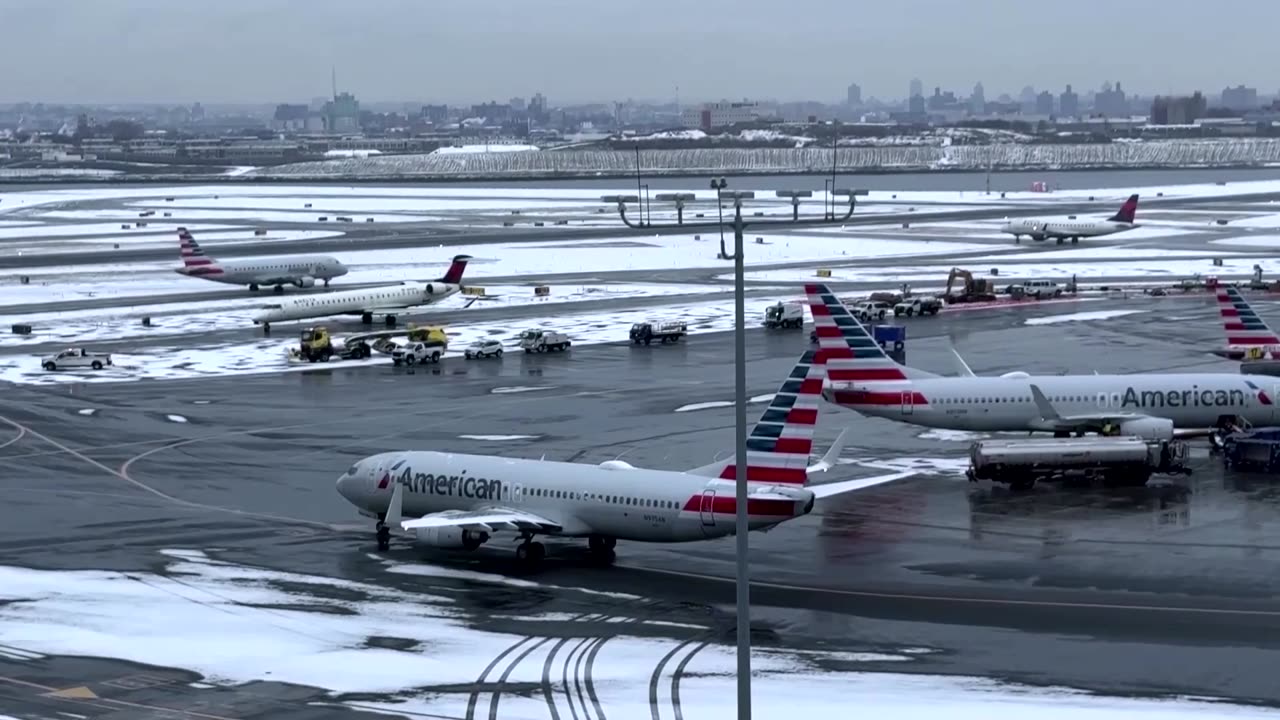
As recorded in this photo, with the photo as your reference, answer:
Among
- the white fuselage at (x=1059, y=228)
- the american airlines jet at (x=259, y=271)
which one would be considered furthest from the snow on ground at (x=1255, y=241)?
the american airlines jet at (x=259, y=271)

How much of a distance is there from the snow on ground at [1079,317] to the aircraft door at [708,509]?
67.3m

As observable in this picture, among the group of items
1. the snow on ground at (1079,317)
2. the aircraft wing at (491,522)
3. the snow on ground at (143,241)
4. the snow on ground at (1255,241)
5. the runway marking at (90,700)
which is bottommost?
the snow on ground at (1079,317)

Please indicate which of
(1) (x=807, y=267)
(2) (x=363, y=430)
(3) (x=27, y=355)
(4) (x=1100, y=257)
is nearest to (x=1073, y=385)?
(2) (x=363, y=430)

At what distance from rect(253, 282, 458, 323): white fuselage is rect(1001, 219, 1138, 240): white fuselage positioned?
244ft

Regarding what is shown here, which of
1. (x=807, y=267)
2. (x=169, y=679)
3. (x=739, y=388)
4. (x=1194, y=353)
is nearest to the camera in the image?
(x=739, y=388)

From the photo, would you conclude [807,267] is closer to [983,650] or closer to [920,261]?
[920,261]

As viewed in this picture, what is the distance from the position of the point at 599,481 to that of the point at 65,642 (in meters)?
15.4

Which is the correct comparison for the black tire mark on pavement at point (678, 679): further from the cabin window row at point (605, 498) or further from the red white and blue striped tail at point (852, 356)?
the red white and blue striped tail at point (852, 356)

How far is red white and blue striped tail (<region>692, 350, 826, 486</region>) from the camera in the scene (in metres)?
47.1

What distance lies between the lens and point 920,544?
51.9 m

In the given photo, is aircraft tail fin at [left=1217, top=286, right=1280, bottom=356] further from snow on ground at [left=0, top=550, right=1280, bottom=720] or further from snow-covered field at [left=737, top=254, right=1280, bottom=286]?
snow-covered field at [left=737, top=254, right=1280, bottom=286]

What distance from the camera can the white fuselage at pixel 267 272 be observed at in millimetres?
139625

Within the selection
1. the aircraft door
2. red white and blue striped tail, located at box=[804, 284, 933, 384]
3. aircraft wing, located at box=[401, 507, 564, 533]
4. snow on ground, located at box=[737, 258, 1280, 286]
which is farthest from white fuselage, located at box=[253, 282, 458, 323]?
the aircraft door

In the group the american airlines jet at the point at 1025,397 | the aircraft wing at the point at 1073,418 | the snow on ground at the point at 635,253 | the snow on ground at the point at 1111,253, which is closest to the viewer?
the aircraft wing at the point at 1073,418
